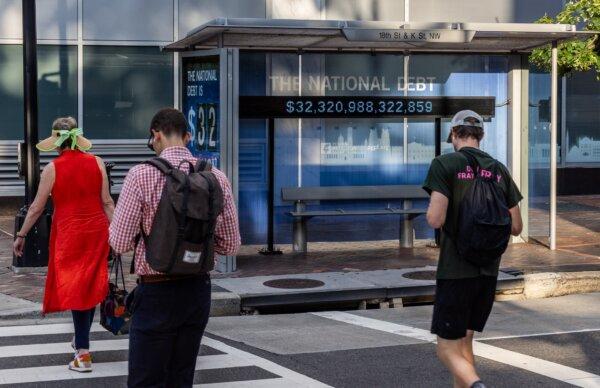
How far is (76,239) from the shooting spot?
816 cm

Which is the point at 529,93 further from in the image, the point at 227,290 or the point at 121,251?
the point at 121,251

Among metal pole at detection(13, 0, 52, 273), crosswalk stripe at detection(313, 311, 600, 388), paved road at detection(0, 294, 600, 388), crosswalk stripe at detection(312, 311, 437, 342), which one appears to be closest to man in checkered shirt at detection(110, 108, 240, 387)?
paved road at detection(0, 294, 600, 388)

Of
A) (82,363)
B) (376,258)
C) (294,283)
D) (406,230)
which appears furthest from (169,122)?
(406,230)

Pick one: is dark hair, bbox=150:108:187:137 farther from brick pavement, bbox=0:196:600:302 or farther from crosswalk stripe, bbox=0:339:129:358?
brick pavement, bbox=0:196:600:302

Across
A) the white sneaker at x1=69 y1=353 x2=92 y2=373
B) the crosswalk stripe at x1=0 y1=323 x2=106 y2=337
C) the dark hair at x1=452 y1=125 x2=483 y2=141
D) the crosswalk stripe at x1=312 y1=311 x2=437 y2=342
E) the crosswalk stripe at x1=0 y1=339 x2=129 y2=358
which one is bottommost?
the crosswalk stripe at x1=312 y1=311 x2=437 y2=342

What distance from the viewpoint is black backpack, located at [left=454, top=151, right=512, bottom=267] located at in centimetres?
611

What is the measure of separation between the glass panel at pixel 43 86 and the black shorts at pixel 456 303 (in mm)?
14012

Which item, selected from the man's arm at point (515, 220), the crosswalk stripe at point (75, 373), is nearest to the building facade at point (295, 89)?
the crosswalk stripe at point (75, 373)

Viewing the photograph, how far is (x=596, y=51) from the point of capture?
623 inches

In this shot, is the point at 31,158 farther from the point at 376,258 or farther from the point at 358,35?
the point at 376,258

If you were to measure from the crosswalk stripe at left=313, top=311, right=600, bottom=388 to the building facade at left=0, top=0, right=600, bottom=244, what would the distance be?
4708 mm

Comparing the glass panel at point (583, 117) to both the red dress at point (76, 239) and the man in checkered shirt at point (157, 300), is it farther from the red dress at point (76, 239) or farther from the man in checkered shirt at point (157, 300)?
the man in checkered shirt at point (157, 300)

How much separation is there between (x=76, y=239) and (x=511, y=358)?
3584mm

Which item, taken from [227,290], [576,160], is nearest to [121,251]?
[227,290]
